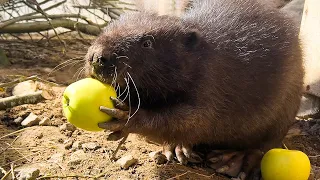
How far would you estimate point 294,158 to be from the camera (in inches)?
145

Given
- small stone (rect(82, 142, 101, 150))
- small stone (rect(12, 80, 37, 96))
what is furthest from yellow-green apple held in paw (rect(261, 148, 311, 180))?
small stone (rect(12, 80, 37, 96))

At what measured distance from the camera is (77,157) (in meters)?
3.79

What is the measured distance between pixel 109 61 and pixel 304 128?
273 cm

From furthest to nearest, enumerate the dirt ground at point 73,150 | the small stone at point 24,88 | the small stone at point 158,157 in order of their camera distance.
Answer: the small stone at point 24,88 < the small stone at point 158,157 < the dirt ground at point 73,150

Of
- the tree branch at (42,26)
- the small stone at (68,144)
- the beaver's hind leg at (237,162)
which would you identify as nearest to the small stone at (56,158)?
the small stone at (68,144)

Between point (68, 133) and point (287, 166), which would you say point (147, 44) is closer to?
point (68, 133)

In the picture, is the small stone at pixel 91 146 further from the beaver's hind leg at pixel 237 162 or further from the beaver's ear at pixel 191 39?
the beaver's ear at pixel 191 39

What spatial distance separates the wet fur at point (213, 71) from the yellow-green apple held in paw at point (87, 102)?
5.1 inches

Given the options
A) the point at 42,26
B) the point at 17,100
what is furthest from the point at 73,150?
the point at 42,26

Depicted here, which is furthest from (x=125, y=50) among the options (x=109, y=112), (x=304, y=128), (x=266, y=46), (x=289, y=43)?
(x=304, y=128)

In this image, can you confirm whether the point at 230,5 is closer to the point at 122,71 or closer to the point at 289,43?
the point at 289,43

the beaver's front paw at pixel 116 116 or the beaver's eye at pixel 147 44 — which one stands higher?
the beaver's eye at pixel 147 44

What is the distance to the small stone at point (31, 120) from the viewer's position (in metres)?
4.28

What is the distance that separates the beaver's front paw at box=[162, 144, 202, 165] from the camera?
4.04 metres
